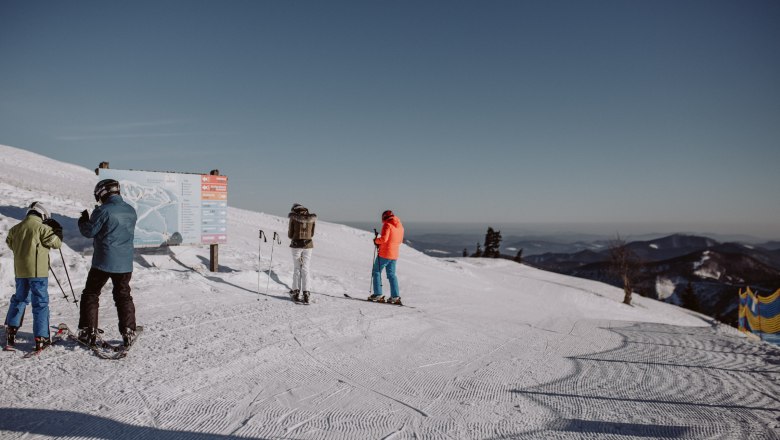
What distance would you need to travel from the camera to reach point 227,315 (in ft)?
23.4

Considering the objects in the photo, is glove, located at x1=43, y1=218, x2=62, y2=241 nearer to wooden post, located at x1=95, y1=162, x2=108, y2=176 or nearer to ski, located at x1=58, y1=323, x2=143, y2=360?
Answer: ski, located at x1=58, y1=323, x2=143, y2=360

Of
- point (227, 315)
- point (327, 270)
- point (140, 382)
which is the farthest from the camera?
point (327, 270)

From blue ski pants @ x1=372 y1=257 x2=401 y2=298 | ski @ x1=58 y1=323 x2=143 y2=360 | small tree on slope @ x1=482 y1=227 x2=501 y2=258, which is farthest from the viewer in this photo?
small tree on slope @ x1=482 y1=227 x2=501 y2=258

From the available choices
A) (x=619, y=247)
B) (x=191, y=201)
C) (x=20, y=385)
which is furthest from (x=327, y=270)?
(x=619, y=247)

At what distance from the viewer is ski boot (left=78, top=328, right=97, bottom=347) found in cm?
496

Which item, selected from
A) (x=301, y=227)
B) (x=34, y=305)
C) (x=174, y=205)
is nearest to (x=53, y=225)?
(x=34, y=305)

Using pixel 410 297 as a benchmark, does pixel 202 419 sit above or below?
above

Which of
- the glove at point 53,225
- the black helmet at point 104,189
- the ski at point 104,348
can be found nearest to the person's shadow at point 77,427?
the ski at point 104,348

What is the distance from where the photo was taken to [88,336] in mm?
5031

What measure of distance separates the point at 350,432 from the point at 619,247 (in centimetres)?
3909

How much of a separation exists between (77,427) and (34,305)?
95.3 inches

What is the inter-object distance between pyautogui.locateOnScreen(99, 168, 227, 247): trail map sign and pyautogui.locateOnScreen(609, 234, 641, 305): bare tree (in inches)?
1244

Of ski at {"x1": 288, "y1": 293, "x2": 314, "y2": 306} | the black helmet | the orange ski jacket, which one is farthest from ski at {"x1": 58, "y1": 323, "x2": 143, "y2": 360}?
the orange ski jacket

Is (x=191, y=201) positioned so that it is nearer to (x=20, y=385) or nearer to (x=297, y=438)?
(x=20, y=385)
